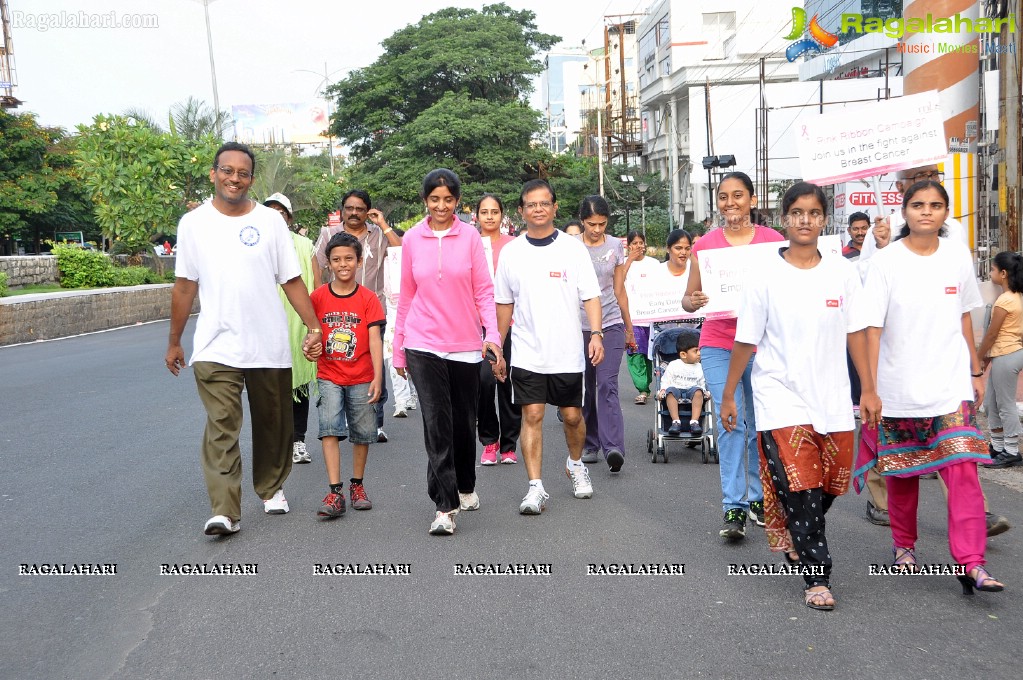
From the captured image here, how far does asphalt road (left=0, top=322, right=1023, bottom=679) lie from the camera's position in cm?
406

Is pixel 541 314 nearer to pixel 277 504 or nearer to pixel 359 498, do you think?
pixel 359 498

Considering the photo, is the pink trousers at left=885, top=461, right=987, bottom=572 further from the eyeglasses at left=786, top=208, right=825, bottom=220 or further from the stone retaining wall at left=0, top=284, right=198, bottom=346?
the stone retaining wall at left=0, top=284, right=198, bottom=346

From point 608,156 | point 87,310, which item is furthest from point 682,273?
point 608,156

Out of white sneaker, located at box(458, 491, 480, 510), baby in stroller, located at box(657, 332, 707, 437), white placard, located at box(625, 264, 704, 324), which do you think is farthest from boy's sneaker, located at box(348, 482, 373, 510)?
white placard, located at box(625, 264, 704, 324)

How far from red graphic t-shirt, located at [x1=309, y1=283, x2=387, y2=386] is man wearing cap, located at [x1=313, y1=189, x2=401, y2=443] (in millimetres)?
1425

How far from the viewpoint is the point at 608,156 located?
70438 mm

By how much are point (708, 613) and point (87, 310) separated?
20901 mm

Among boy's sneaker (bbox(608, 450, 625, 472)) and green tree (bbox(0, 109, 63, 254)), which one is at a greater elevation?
green tree (bbox(0, 109, 63, 254))

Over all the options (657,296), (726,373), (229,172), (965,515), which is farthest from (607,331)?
(965,515)

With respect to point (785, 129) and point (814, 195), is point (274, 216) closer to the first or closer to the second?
point (814, 195)

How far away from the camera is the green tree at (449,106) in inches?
1898

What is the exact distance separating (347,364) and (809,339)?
2982 mm

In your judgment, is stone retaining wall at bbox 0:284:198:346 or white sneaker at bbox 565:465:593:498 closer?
white sneaker at bbox 565:465:593:498

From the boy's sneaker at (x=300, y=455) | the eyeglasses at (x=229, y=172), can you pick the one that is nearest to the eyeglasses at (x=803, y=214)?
the eyeglasses at (x=229, y=172)
